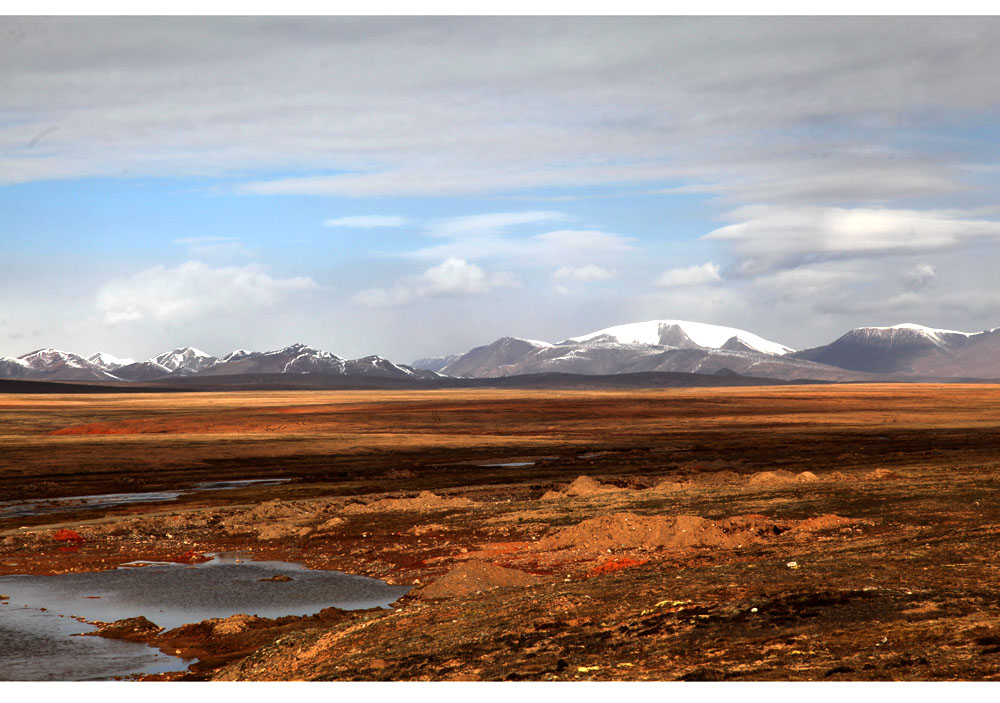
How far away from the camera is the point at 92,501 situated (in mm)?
40438

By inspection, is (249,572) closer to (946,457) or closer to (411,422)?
(946,457)

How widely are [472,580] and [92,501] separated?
25786 millimetres

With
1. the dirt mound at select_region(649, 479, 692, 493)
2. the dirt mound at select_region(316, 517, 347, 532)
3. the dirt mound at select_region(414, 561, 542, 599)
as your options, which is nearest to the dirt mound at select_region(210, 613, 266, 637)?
the dirt mound at select_region(414, 561, 542, 599)

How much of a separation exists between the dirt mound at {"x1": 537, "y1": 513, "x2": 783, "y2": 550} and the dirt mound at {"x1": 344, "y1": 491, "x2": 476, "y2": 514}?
30.3ft

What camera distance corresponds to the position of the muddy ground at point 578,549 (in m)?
13.0

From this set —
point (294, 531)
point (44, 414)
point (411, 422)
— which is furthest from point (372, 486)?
point (44, 414)

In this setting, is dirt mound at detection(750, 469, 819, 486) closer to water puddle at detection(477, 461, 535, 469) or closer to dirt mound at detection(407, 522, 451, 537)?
dirt mound at detection(407, 522, 451, 537)

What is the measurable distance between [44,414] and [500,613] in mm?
117874

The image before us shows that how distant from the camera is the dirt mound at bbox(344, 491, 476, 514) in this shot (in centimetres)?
3459

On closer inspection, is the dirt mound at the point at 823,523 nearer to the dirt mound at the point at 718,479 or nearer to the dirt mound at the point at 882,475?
the dirt mound at the point at 882,475

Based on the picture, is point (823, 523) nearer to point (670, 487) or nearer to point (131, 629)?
point (670, 487)

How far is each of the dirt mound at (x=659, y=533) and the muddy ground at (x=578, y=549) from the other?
2.6 inches

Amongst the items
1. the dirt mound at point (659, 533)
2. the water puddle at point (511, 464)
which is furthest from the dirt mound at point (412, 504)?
the water puddle at point (511, 464)

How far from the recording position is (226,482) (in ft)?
157
